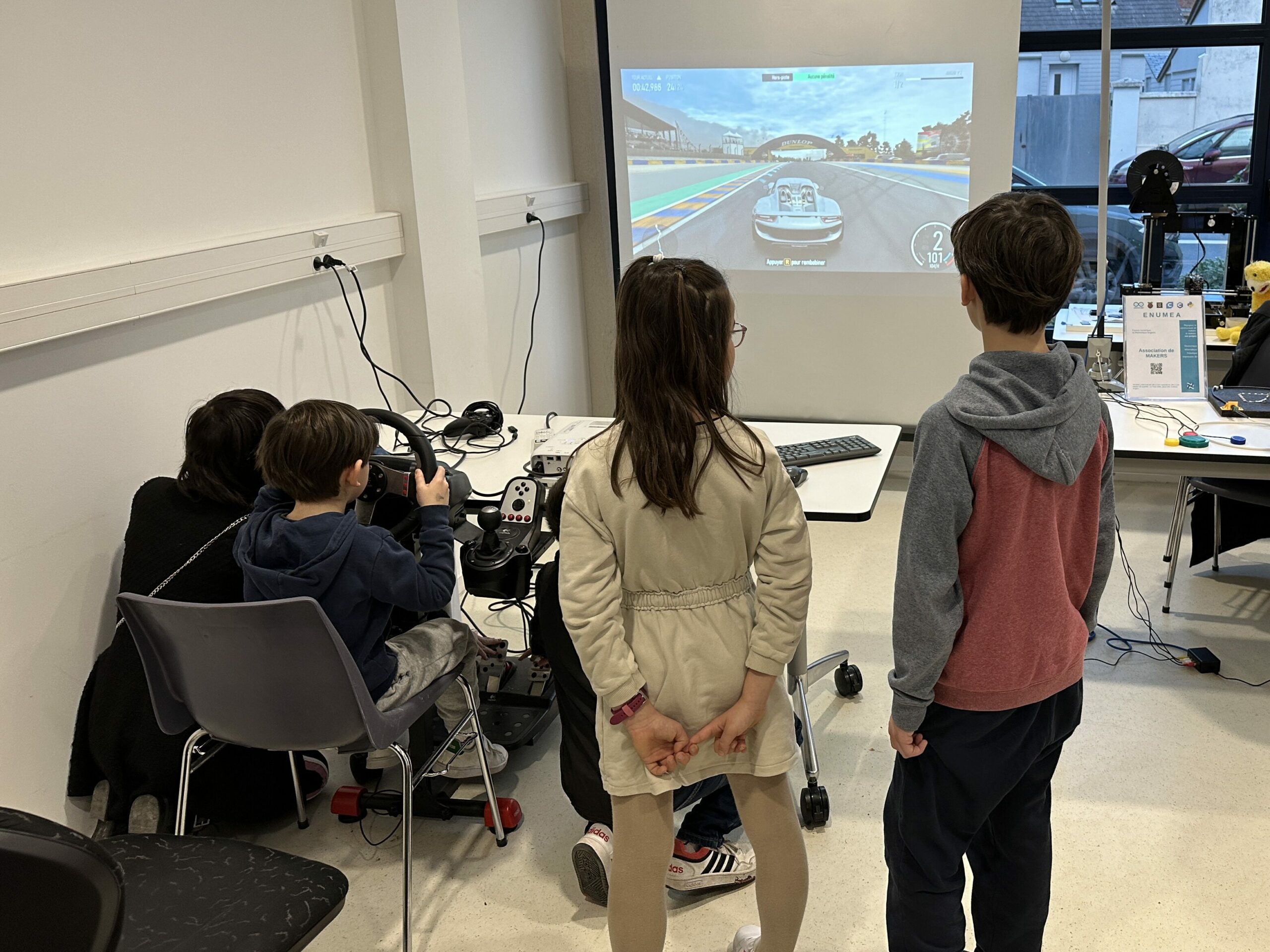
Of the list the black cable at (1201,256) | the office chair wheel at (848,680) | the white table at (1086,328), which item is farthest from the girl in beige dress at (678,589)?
the black cable at (1201,256)

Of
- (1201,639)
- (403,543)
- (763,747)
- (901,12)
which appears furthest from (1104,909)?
(901,12)

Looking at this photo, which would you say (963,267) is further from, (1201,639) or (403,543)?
(1201,639)

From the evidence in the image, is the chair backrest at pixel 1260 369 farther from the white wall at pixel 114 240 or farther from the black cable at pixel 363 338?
the white wall at pixel 114 240

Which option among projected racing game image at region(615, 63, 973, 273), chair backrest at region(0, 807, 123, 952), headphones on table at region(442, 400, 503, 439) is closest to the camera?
chair backrest at region(0, 807, 123, 952)

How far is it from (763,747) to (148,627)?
3.42 feet

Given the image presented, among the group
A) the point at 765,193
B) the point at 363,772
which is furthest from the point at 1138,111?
the point at 363,772

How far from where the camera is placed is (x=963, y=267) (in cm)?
136

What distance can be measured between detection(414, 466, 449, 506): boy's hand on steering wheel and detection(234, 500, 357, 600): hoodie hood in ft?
0.58

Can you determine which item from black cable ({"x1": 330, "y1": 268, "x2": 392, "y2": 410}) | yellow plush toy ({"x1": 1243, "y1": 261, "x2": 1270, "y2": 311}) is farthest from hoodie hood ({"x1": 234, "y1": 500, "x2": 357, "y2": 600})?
yellow plush toy ({"x1": 1243, "y1": 261, "x2": 1270, "y2": 311})

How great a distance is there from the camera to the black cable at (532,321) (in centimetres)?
430

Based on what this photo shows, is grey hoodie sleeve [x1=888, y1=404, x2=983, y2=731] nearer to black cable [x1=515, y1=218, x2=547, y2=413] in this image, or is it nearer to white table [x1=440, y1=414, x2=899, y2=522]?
white table [x1=440, y1=414, x2=899, y2=522]

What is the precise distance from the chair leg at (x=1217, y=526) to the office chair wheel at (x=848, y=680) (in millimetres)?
1258

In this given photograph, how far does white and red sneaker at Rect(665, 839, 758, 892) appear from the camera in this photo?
2.02 meters

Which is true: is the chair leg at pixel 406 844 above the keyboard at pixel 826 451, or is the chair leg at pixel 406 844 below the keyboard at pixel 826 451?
below
